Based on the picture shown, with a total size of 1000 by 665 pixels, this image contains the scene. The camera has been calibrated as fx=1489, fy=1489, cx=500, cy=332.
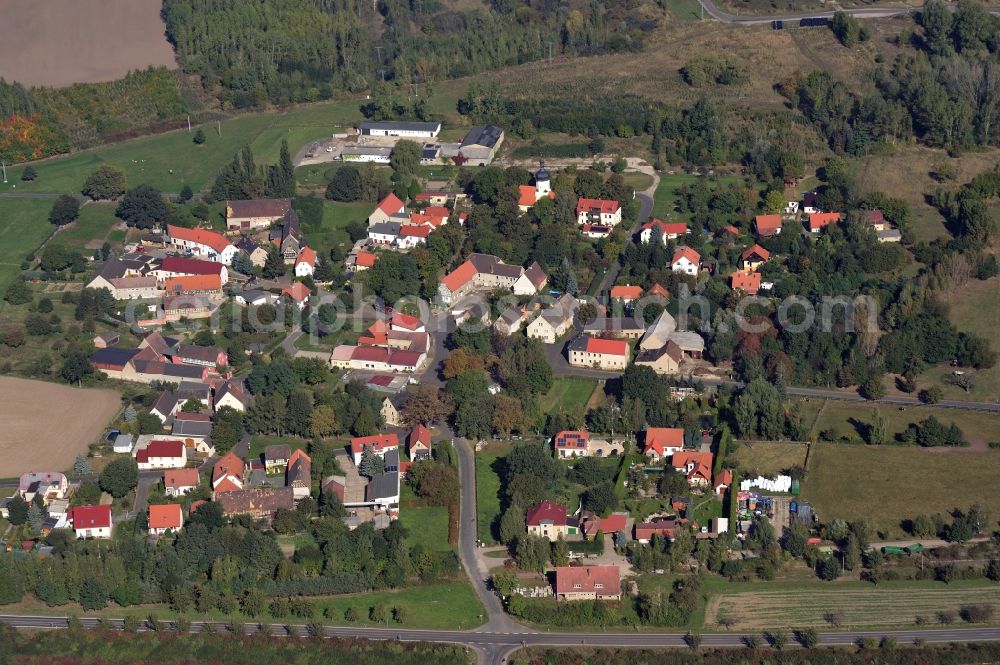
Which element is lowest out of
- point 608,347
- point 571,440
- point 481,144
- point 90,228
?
point 571,440

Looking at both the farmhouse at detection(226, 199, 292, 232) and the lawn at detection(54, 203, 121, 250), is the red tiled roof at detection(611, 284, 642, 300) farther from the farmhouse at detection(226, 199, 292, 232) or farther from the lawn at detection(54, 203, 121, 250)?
the lawn at detection(54, 203, 121, 250)

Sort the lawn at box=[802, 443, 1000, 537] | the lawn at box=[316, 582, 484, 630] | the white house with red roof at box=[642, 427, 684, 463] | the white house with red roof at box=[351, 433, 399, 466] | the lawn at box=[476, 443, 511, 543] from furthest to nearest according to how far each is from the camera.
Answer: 1. the white house with red roof at box=[351, 433, 399, 466]
2. the white house with red roof at box=[642, 427, 684, 463]
3. the lawn at box=[802, 443, 1000, 537]
4. the lawn at box=[476, 443, 511, 543]
5. the lawn at box=[316, 582, 484, 630]

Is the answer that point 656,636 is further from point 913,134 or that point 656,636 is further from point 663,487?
point 913,134

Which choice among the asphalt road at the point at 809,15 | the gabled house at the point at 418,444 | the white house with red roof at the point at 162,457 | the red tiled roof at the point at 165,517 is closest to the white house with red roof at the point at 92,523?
the red tiled roof at the point at 165,517

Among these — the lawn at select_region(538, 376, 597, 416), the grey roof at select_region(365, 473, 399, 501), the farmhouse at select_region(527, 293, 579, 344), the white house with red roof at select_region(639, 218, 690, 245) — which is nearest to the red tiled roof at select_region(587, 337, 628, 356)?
the lawn at select_region(538, 376, 597, 416)

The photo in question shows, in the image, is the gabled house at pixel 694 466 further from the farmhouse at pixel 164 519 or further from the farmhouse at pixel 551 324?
the farmhouse at pixel 164 519

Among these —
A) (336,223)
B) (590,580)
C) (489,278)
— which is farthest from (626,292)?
(590,580)

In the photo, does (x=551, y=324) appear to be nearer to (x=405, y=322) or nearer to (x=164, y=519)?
(x=405, y=322)
